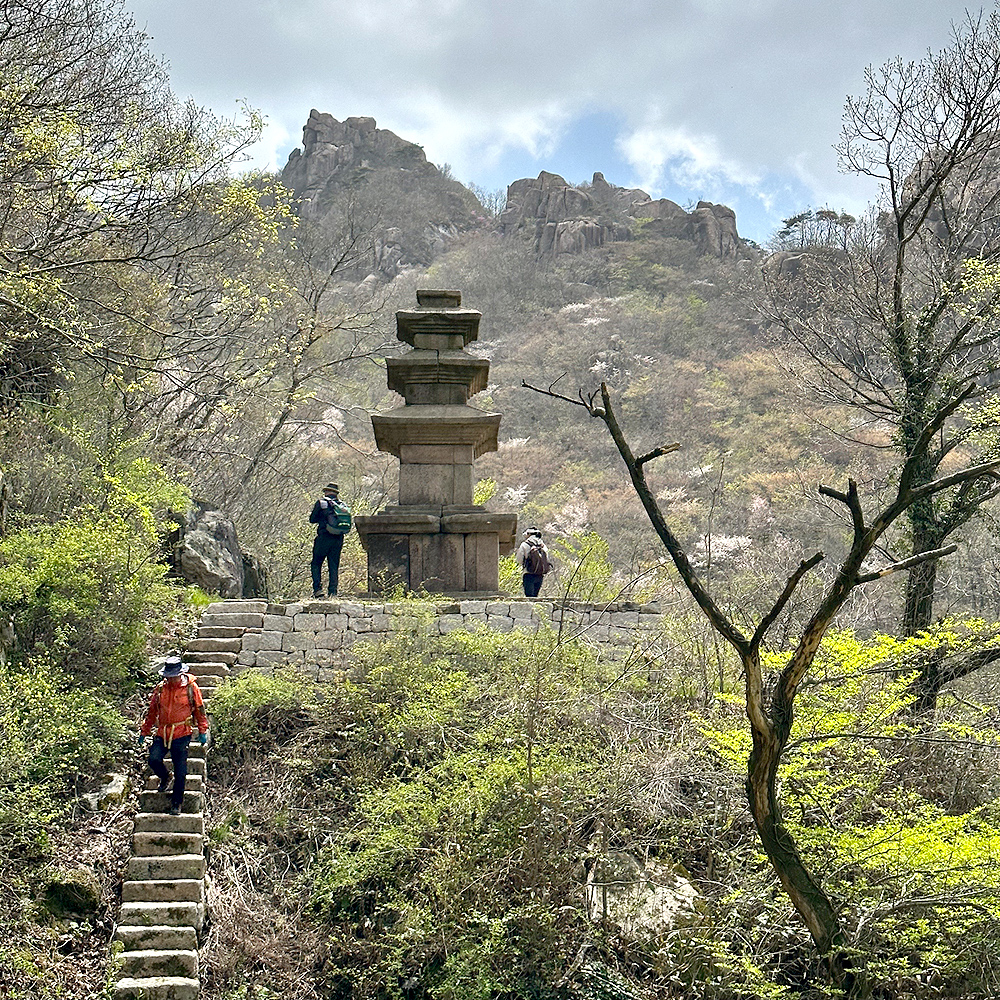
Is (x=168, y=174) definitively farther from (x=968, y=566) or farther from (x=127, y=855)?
(x=968, y=566)

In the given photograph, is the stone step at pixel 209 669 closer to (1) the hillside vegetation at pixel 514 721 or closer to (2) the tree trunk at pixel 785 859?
(1) the hillside vegetation at pixel 514 721

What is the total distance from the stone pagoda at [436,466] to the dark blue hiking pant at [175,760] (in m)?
4.23

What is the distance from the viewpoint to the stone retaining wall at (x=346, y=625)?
10500 millimetres

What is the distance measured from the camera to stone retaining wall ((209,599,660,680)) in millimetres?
10500

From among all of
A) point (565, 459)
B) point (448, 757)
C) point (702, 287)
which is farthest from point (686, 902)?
point (702, 287)

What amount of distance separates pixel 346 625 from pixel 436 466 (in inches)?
127

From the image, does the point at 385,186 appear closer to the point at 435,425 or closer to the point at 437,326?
the point at 437,326

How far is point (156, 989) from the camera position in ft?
23.0

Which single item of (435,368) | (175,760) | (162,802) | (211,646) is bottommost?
(162,802)

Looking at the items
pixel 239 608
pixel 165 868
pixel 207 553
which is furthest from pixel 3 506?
pixel 165 868

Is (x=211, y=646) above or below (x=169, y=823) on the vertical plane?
above

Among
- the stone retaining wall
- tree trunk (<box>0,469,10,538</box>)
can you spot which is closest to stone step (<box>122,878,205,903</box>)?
the stone retaining wall

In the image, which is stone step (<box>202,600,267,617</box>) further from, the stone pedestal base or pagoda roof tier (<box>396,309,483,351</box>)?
pagoda roof tier (<box>396,309,483,351</box>)

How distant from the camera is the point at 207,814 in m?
8.80
